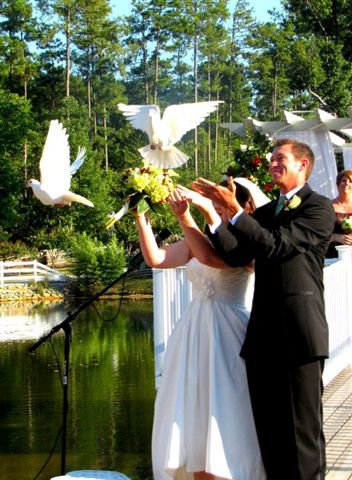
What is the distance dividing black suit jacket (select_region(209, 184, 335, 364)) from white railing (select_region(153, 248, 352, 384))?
279cm

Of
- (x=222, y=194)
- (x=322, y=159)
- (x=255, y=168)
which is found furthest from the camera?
(x=322, y=159)

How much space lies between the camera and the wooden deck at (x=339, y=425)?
5.09m

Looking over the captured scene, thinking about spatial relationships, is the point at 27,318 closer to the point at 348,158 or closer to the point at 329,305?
the point at 348,158

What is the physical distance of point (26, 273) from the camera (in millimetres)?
35406

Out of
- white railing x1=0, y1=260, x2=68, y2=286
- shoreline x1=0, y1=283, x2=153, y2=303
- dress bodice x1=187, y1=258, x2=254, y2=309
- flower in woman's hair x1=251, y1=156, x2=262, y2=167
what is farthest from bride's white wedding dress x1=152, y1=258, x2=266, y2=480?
white railing x1=0, y1=260, x2=68, y2=286

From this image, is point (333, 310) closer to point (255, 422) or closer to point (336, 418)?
point (336, 418)

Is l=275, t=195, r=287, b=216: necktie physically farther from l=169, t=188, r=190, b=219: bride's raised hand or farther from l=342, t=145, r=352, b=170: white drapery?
l=342, t=145, r=352, b=170: white drapery

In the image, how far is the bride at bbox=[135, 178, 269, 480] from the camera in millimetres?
4016

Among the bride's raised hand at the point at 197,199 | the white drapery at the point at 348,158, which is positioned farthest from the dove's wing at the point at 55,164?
the white drapery at the point at 348,158

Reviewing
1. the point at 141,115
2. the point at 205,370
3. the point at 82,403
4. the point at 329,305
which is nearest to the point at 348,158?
the point at 82,403

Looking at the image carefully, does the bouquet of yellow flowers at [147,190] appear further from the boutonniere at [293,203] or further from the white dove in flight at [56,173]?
the boutonniere at [293,203]

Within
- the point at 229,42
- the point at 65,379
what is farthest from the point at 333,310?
the point at 229,42

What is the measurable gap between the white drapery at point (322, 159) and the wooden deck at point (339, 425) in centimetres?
1281

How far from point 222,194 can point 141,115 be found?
0.94 m
